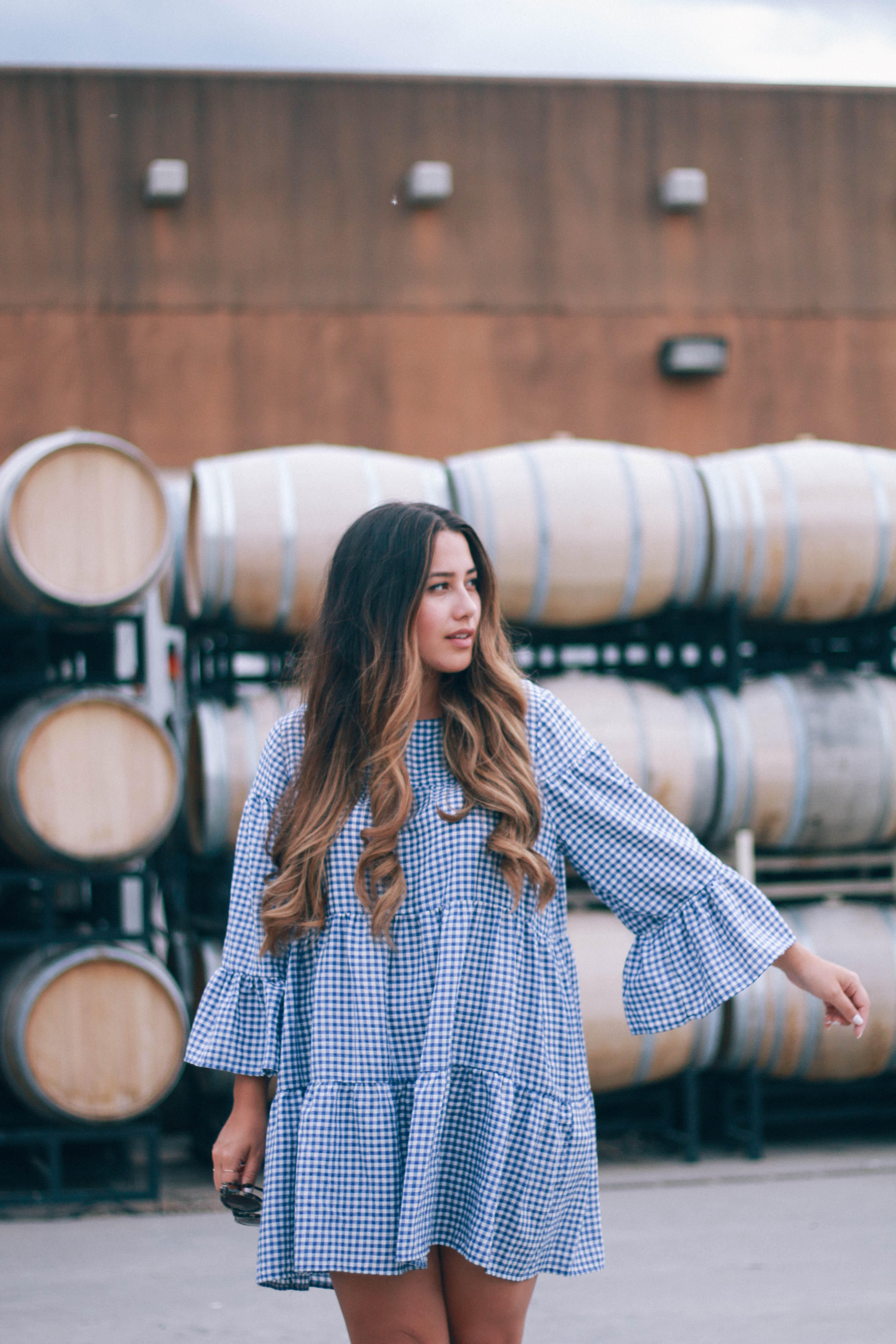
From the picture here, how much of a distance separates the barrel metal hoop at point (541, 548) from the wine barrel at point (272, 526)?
350 millimetres

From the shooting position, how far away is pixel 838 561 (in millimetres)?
5914

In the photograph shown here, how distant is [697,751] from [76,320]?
3834 millimetres

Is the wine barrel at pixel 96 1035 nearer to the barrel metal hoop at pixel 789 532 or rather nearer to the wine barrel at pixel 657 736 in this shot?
the wine barrel at pixel 657 736

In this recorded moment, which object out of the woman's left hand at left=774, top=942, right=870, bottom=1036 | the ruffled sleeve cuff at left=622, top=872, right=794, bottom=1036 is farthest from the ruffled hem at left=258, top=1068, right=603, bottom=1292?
the woman's left hand at left=774, top=942, right=870, bottom=1036

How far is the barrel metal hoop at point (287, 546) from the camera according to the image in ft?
17.9

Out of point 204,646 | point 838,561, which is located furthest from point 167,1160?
→ point 838,561

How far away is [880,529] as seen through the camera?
5926 mm

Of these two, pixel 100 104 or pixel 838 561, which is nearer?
pixel 838 561

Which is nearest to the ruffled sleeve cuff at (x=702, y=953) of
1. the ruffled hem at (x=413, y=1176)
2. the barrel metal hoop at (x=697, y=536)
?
the ruffled hem at (x=413, y=1176)

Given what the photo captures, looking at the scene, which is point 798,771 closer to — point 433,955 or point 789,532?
point 789,532

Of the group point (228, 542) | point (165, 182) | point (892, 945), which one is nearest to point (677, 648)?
point (892, 945)

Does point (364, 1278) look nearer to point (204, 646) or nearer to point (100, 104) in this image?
point (204, 646)

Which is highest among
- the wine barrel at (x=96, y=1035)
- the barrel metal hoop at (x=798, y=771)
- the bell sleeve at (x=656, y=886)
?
the bell sleeve at (x=656, y=886)

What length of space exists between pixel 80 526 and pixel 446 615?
343 cm
